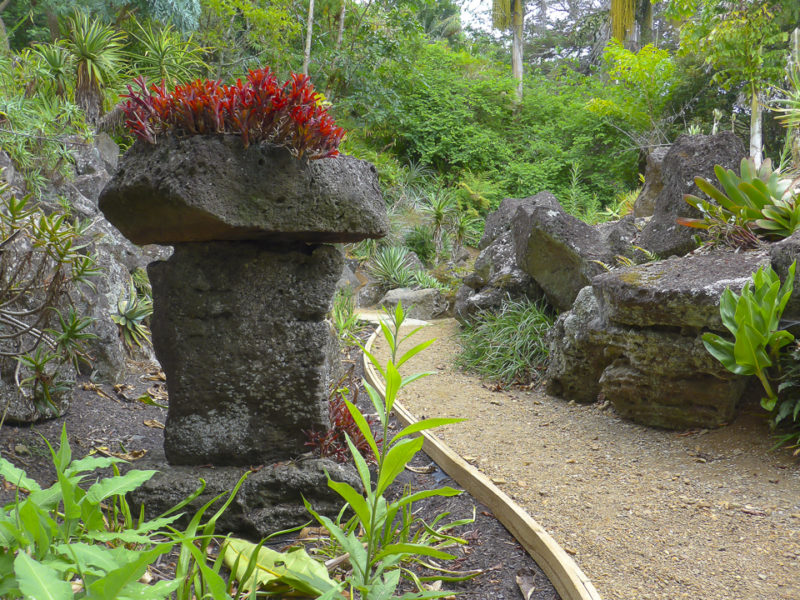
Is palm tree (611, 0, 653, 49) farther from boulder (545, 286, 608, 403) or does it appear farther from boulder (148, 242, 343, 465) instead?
boulder (148, 242, 343, 465)

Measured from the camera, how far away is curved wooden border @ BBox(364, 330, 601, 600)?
229cm

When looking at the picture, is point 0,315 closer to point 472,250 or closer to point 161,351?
point 161,351

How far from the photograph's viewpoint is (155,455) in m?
3.17

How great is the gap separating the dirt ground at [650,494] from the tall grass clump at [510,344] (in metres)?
0.84

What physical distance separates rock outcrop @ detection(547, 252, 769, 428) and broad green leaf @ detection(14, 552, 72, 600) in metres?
3.47

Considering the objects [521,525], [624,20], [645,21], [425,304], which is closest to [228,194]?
[521,525]

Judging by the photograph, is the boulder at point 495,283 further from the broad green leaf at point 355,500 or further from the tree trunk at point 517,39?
the tree trunk at point 517,39

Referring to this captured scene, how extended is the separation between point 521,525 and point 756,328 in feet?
5.56

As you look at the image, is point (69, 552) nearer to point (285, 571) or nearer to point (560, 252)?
point (285, 571)

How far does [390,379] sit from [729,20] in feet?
37.6

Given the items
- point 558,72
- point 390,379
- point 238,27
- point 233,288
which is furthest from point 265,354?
point 558,72

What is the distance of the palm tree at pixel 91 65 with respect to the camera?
8.94 m

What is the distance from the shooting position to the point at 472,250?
46.0ft

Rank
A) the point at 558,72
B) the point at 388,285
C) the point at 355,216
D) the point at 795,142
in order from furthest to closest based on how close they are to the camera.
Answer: the point at 558,72 → the point at 388,285 → the point at 795,142 → the point at 355,216
